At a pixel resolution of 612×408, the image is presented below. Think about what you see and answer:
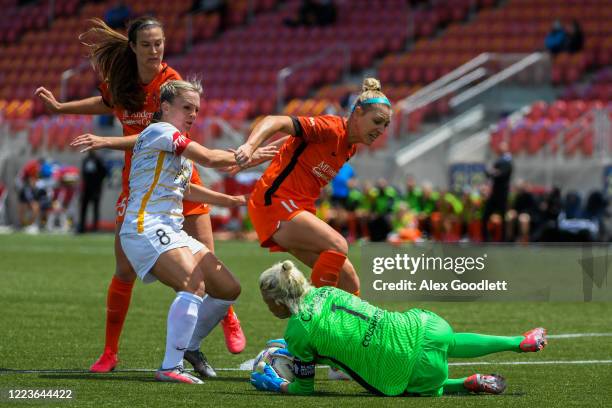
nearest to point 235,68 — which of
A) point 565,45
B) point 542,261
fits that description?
point 565,45

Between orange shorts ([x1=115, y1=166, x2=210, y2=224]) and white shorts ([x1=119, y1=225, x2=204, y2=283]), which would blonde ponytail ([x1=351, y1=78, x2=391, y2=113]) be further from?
white shorts ([x1=119, y1=225, x2=204, y2=283])

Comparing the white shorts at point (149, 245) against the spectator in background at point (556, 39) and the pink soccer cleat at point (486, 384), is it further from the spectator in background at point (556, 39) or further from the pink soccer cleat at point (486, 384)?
the spectator in background at point (556, 39)

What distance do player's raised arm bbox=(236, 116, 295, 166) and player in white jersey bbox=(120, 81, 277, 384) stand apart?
0.06 m

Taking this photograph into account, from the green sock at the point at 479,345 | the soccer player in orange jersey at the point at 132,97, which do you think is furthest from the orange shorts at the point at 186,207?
the green sock at the point at 479,345

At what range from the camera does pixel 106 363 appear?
7250mm

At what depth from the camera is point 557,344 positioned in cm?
886

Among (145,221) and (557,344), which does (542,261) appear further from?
(145,221)

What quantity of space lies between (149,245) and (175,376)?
2.43ft

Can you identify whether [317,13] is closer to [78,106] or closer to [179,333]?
[78,106]

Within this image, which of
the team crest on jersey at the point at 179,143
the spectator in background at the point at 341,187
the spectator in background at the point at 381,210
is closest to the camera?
the team crest on jersey at the point at 179,143

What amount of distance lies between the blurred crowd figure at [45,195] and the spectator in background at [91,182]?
2.34 m

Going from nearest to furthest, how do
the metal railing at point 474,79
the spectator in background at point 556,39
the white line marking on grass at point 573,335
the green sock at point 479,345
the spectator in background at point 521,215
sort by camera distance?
the green sock at point 479,345
the white line marking on grass at point 573,335
the spectator in background at point 521,215
the metal railing at point 474,79
the spectator in background at point 556,39

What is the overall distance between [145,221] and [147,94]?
1.14 meters

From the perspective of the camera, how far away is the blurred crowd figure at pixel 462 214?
21453 mm
